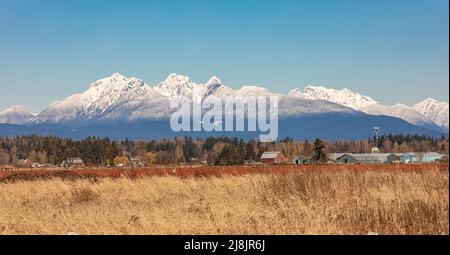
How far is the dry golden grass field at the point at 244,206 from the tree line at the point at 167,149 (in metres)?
62.7

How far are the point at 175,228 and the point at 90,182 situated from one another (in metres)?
14.2

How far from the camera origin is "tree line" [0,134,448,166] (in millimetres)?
115994

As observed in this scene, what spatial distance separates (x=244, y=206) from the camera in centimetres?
1598

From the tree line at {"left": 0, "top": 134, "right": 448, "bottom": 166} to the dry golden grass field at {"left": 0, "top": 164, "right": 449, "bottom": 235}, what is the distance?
206 feet

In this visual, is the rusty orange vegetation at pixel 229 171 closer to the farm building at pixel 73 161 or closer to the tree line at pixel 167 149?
the tree line at pixel 167 149

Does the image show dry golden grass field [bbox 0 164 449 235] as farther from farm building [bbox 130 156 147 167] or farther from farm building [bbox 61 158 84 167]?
farm building [bbox 61 158 84 167]

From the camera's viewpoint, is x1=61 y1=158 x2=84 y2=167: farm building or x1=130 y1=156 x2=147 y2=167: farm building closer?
x1=130 y1=156 x2=147 y2=167: farm building

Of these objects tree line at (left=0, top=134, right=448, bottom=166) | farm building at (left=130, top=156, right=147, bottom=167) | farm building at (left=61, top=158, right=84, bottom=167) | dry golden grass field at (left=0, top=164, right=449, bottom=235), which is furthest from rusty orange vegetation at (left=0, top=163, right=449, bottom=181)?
farm building at (left=61, top=158, right=84, bottom=167)

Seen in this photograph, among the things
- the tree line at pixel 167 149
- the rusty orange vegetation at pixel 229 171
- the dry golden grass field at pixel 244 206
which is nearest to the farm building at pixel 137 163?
the tree line at pixel 167 149

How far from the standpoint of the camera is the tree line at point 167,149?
11599cm

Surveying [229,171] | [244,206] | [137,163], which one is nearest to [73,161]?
[137,163]
